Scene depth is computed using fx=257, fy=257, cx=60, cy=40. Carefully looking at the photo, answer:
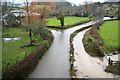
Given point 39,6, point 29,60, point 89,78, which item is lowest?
point 89,78

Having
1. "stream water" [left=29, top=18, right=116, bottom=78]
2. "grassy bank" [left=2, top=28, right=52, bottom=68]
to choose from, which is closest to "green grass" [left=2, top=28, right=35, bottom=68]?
"grassy bank" [left=2, top=28, right=52, bottom=68]

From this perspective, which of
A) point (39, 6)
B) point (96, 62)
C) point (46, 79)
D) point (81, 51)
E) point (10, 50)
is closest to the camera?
point (46, 79)

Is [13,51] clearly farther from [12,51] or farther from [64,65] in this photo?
[64,65]

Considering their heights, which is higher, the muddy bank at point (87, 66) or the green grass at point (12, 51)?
the green grass at point (12, 51)

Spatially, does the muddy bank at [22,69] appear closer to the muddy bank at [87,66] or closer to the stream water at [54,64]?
the stream water at [54,64]

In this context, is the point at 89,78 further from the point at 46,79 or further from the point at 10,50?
the point at 10,50

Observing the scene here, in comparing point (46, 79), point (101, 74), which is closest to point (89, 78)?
point (101, 74)

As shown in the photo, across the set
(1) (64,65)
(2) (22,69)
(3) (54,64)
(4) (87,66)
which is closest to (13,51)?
(3) (54,64)

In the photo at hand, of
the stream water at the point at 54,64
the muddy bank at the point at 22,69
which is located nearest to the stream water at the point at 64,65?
the stream water at the point at 54,64

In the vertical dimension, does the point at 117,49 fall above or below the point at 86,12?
below

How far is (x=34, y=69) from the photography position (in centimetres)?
1712

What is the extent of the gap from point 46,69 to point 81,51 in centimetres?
749

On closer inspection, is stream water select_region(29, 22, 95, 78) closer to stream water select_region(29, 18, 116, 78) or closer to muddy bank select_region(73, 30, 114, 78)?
stream water select_region(29, 18, 116, 78)

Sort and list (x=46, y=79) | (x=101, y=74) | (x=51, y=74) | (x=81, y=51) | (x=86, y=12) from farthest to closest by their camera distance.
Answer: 1. (x=86, y=12)
2. (x=81, y=51)
3. (x=101, y=74)
4. (x=51, y=74)
5. (x=46, y=79)
